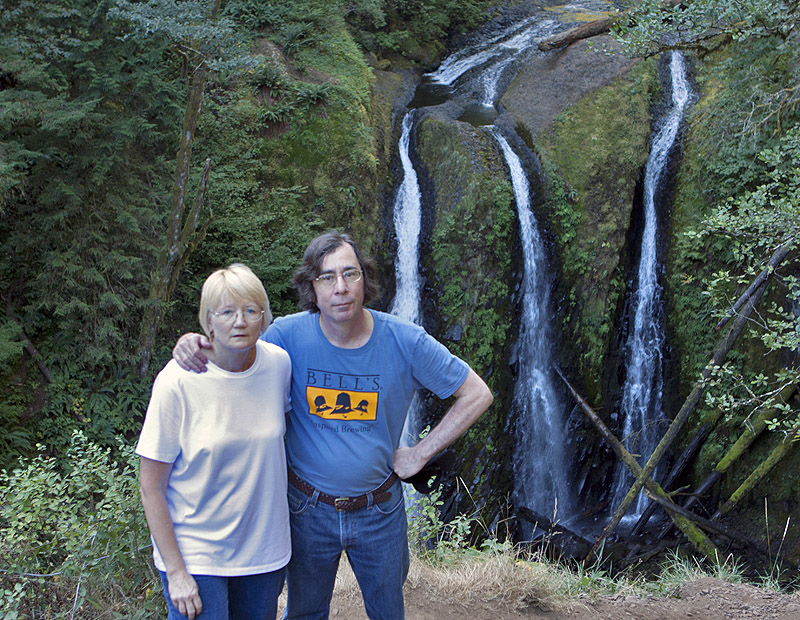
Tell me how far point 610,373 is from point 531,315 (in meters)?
1.62

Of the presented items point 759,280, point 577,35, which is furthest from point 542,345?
point 577,35

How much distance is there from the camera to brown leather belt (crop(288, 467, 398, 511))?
2.22m

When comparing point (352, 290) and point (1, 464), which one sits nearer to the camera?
point (352, 290)

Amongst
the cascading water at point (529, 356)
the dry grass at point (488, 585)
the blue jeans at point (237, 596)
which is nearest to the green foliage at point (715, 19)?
the cascading water at point (529, 356)

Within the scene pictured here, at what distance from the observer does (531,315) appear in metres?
9.86

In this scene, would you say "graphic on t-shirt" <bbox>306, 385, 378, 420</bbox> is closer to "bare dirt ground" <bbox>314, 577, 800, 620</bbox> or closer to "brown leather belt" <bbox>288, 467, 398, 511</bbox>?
"brown leather belt" <bbox>288, 467, 398, 511</bbox>

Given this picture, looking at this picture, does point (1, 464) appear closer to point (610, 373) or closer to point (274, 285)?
point (274, 285)

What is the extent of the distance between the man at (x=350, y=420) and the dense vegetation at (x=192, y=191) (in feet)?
5.15

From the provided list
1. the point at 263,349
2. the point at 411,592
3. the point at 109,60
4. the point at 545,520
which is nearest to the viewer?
the point at 263,349

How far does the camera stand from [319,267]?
2256 mm

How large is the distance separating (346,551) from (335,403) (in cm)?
59

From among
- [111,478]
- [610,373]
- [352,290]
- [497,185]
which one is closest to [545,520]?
[610,373]

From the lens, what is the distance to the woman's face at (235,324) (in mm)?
1984

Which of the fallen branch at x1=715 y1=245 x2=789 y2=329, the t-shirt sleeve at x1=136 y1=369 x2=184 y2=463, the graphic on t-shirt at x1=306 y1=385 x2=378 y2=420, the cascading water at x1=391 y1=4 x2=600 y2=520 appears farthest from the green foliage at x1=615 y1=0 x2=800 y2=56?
the t-shirt sleeve at x1=136 y1=369 x2=184 y2=463
